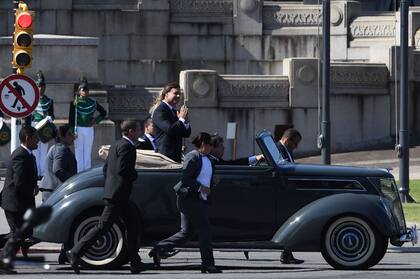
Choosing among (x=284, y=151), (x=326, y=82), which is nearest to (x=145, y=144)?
(x=284, y=151)

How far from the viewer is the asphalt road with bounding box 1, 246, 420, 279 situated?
570 inches

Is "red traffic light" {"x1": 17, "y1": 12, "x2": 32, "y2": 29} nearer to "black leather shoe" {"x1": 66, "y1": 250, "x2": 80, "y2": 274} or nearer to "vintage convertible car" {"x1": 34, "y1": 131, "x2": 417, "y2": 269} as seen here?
"vintage convertible car" {"x1": 34, "y1": 131, "x2": 417, "y2": 269}

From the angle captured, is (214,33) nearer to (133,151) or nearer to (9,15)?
(9,15)

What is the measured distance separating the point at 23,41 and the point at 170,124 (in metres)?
4.17

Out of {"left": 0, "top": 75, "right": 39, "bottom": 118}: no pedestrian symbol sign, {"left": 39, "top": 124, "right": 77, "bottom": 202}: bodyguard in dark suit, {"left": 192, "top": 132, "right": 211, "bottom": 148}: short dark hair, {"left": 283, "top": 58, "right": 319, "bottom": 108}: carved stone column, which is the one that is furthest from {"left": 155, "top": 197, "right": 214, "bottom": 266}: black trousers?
{"left": 283, "top": 58, "right": 319, "bottom": 108}: carved stone column

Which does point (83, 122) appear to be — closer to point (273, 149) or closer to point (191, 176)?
point (273, 149)

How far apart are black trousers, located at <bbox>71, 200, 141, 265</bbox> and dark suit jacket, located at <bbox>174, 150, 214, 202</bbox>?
608 mm

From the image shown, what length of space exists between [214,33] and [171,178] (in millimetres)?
19935

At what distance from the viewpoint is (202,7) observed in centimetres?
3481

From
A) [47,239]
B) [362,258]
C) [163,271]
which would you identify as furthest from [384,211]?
[47,239]

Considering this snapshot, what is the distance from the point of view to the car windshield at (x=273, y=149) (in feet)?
50.5

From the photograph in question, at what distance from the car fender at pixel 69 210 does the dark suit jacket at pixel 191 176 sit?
913 mm

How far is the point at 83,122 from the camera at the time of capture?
2469 centimetres

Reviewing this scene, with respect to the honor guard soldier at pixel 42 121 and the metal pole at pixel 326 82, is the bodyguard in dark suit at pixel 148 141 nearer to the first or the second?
the honor guard soldier at pixel 42 121
